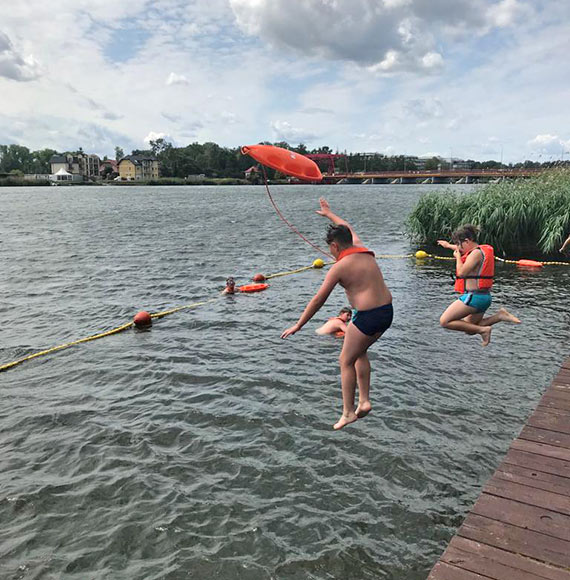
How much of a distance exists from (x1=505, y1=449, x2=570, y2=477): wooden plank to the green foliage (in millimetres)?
21482

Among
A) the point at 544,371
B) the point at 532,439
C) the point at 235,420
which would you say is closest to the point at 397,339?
the point at 544,371

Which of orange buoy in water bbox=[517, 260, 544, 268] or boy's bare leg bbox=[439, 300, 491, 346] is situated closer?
boy's bare leg bbox=[439, 300, 491, 346]

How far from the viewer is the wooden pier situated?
4.79 m

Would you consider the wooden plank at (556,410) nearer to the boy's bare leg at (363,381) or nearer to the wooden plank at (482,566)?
the boy's bare leg at (363,381)

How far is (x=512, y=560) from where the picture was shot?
489cm

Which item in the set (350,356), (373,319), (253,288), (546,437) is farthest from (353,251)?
(253,288)

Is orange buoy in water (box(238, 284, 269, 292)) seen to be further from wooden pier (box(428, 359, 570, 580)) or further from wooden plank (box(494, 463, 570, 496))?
wooden plank (box(494, 463, 570, 496))

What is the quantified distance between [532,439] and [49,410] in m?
9.50

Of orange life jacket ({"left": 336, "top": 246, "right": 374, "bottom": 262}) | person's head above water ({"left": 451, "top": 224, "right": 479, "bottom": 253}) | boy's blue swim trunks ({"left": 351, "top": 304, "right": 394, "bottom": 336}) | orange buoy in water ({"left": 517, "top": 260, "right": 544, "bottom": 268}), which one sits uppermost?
orange life jacket ({"left": 336, "top": 246, "right": 374, "bottom": 262})

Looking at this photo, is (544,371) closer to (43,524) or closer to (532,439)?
(532,439)

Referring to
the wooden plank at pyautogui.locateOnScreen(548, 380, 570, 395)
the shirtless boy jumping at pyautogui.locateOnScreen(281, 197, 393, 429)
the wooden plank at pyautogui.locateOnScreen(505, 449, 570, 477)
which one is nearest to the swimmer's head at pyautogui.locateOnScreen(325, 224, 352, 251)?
the shirtless boy jumping at pyautogui.locateOnScreen(281, 197, 393, 429)

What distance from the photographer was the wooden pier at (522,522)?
479cm

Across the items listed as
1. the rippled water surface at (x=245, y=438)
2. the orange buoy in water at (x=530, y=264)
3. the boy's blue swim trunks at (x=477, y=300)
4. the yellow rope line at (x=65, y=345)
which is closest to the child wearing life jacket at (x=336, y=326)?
the rippled water surface at (x=245, y=438)

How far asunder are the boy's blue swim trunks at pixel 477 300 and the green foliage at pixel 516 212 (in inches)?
748
